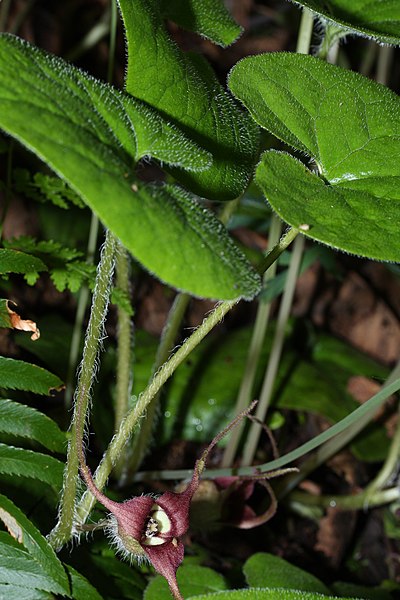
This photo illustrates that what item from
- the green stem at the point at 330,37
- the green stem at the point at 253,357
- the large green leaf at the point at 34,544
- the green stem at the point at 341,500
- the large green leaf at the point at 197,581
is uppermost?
the green stem at the point at 330,37

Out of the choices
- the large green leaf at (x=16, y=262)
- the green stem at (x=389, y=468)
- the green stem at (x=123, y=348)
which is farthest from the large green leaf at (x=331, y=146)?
the green stem at (x=389, y=468)

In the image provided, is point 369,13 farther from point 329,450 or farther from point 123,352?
point 329,450

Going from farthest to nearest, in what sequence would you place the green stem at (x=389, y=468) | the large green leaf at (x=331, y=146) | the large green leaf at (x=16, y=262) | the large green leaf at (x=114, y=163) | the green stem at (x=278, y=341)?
the green stem at (x=389, y=468) → the green stem at (x=278, y=341) → the large green leaf at (x=16, y=262) → the large green leaf at (x=331, y=146) → the large green leaf at (x=114, y=163)

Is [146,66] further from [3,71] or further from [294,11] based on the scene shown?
[294,11]

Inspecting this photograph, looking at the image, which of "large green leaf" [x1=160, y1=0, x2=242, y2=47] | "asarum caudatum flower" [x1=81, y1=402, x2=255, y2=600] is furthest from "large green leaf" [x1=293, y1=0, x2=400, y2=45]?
"asarum caudatum flower" [x1=81, y1=402, x2=255, y2=600]

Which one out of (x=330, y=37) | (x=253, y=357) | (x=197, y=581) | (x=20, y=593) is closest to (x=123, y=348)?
(x=253, y=357)

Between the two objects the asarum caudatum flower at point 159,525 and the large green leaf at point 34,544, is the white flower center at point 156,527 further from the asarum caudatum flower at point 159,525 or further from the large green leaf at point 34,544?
the large green leaf at point 34,544

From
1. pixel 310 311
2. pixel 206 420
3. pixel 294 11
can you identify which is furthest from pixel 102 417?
pixel 294 11

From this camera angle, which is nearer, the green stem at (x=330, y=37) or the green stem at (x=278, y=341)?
the green stem at (x=330, y=37)
